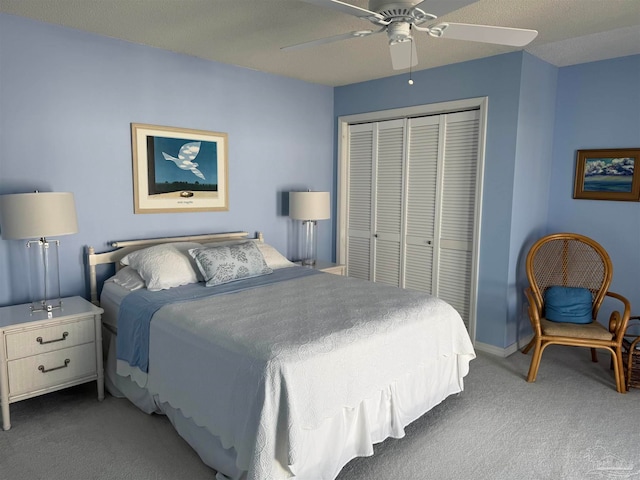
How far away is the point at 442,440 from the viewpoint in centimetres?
255

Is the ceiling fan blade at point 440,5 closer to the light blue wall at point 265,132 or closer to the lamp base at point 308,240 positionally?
the light blue wall at point 265,132

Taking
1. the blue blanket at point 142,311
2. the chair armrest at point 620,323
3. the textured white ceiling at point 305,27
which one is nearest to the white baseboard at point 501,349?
the chair armrest at point 620,323

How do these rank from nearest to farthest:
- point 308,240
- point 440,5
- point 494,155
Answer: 1. point 440,5
2. point 494,155
3. point 308,240

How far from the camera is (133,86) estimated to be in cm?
340

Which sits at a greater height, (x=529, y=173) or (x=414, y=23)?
(x=414, y=23)

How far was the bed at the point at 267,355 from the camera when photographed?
77.0 inches

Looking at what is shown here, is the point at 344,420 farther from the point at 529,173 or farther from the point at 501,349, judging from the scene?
the point at 529,173

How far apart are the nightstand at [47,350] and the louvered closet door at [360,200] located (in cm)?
278

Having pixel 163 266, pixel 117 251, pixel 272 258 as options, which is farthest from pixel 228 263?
pixel 117 251

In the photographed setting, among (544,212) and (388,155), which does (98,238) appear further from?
(544,212)

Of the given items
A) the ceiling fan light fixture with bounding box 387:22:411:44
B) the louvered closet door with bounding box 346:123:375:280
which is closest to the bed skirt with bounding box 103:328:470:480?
the ceiling fan light fixture with bounding box 387:22:411:44

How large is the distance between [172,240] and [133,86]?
122 cm

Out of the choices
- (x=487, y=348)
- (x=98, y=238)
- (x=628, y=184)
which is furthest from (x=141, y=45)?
(x=628, y=184)

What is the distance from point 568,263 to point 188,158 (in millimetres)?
3373
